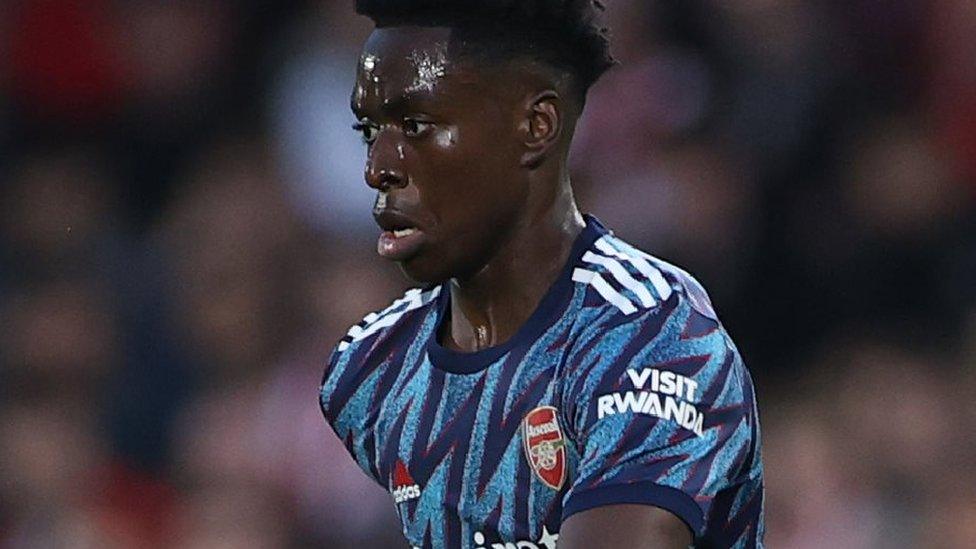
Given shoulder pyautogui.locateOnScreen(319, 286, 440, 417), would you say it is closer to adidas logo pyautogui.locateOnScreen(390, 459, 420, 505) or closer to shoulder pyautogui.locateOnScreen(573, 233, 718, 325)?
adidas logo pyautogui.locateOnScreen(390, 459, 420, 505)

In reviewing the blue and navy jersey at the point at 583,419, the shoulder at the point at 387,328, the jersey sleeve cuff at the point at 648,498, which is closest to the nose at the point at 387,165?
the blue and navy jersey at the point at 583,419

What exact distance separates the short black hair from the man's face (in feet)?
0.09

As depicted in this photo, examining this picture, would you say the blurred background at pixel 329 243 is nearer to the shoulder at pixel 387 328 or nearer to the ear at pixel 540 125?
the shoulder at pixel 387 328

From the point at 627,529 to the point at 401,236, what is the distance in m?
0.56

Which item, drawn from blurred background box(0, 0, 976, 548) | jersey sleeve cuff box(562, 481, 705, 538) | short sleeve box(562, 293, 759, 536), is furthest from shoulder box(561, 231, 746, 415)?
blurred background box(0, 0, 976, 548)

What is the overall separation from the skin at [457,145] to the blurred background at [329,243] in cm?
262

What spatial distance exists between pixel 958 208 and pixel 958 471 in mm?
768

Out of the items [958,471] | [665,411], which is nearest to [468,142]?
[665,411]

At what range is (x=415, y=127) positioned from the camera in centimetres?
291

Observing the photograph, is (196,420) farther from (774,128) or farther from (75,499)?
(774,128)

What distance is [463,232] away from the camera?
2939mm

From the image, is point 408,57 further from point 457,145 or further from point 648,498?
point 648,498

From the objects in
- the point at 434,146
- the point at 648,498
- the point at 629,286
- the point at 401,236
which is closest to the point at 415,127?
the point at 434,146

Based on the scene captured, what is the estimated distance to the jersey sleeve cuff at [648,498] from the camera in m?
2.69
